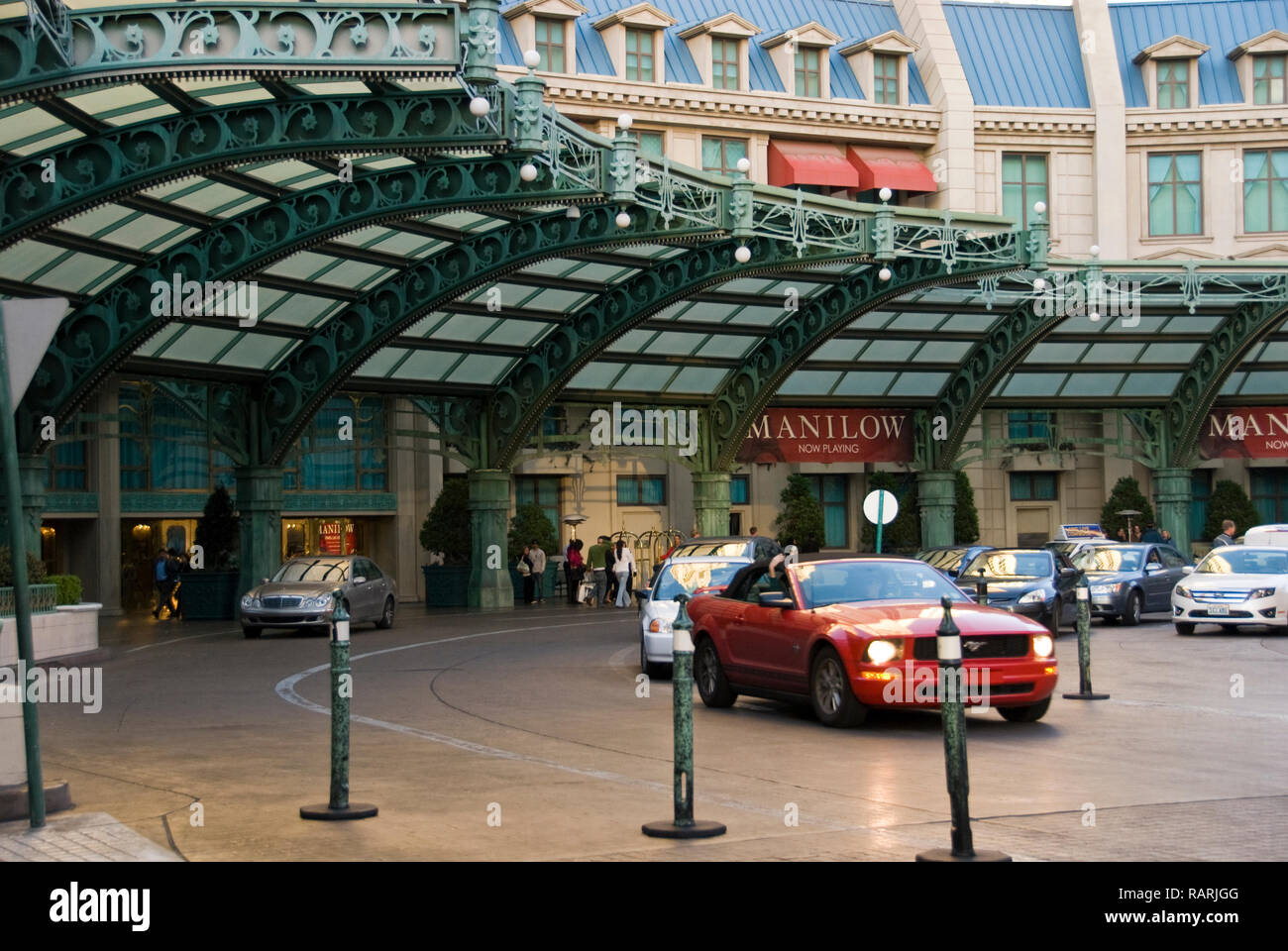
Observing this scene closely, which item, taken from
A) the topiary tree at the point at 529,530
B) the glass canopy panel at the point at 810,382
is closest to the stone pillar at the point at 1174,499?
the glass canopy panel at the point at 810,382

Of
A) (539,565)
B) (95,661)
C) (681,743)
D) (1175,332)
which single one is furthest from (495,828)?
(1175,332)

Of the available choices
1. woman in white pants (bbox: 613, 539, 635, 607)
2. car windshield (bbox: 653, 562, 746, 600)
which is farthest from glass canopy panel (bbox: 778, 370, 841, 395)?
car windshield (bbox: 653, 562, 746, 600)

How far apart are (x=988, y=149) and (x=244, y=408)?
26067 millimetres

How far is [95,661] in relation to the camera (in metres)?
23.8

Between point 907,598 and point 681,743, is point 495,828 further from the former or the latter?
point 907,598

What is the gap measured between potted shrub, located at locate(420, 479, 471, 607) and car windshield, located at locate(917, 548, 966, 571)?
14.3 metres

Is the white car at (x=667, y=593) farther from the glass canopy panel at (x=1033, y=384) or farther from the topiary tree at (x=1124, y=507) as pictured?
the topiary tree at (x=1124, y=507)

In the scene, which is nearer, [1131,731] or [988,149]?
[1131,731]

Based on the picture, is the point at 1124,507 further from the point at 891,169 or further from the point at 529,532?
the point at 529,532

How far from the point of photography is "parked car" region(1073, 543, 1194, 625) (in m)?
29.9

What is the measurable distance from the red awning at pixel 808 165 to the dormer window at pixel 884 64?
2.51m

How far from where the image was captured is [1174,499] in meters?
46.3

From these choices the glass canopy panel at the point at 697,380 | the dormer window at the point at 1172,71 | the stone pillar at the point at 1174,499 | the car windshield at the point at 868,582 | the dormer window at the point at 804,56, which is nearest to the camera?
the car windshield at the point at 868,582

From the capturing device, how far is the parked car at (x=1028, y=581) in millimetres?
25609
